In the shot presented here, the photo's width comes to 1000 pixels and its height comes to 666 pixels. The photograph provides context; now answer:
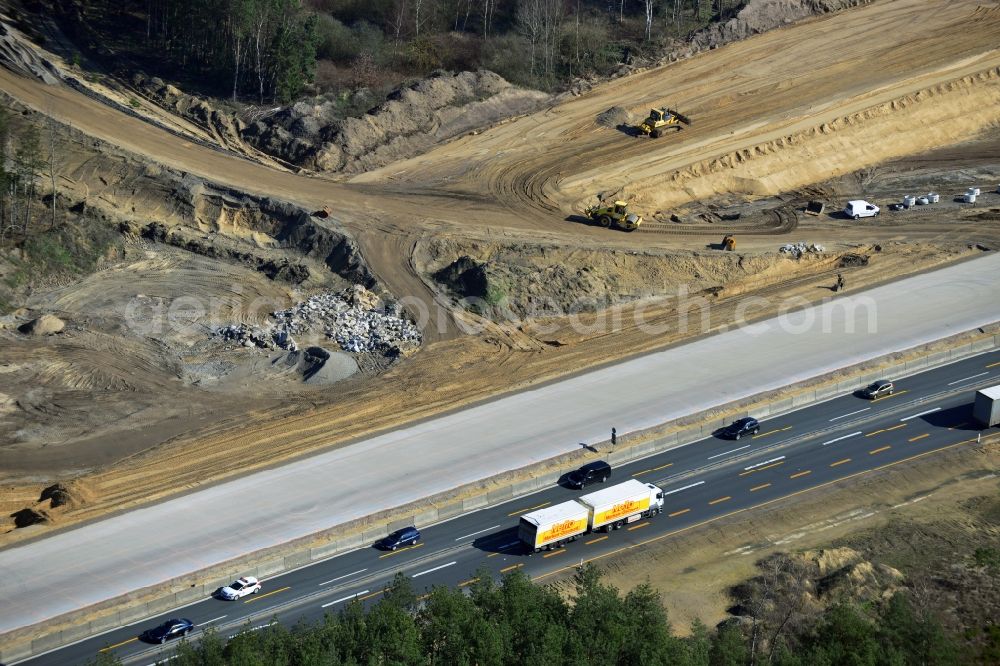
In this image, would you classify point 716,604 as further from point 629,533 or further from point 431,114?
point 431,114

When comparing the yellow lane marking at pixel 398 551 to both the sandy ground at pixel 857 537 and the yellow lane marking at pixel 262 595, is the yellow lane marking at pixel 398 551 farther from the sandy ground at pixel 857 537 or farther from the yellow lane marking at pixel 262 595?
the sandy ground at pixel 857 537

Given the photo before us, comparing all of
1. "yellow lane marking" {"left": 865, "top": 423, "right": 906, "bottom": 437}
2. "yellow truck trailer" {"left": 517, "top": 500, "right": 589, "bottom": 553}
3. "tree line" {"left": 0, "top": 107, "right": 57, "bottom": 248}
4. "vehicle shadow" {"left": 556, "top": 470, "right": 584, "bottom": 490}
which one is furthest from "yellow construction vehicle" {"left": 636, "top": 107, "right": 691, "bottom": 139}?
"yellow truck trailer" {"left": 517, "top": 500, "right": 589, "bottom": 553}

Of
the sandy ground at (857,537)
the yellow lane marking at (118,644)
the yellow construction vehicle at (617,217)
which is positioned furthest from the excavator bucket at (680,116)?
the yellow lane marking at (118,644)

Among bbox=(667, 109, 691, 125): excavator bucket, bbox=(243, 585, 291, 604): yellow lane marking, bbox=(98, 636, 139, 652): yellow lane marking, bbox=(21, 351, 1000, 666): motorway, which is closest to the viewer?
bbox=(98, 636, 139, 652): yellow lane marking

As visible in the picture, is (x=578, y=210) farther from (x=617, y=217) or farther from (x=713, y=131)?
(x=713, y=131)

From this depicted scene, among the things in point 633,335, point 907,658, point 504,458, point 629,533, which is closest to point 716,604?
point 629,533

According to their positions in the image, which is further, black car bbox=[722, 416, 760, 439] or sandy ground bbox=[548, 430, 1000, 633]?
black car bbox=[722, 416, 760, 439]

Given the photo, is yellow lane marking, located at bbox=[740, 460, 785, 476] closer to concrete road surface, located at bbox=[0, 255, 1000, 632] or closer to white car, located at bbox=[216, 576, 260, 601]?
concrete road surface, located at bbox=[0, 255, 1000, 632]
